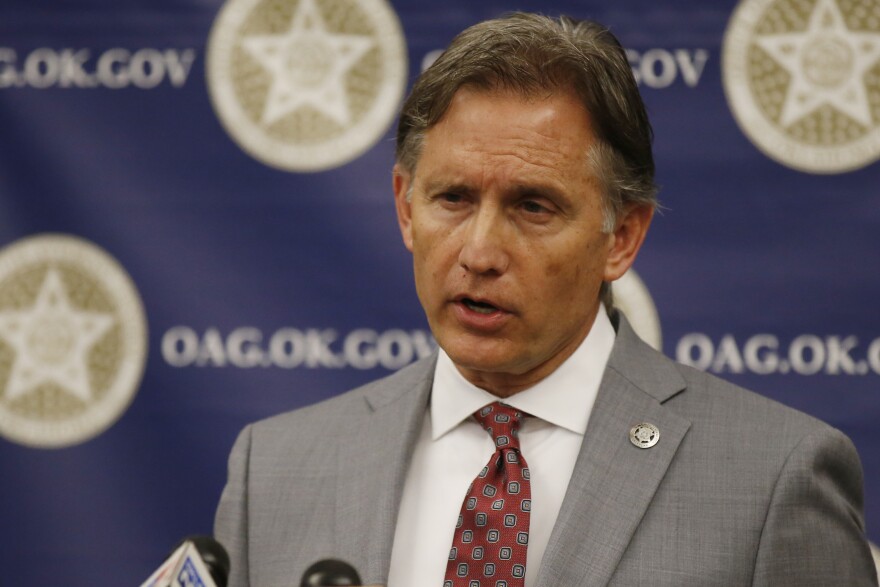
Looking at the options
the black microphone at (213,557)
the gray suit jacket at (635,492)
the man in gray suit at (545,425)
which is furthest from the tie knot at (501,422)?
the black microphone at (213,557)

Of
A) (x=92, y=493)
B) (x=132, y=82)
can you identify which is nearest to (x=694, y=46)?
(x=132, y=82)

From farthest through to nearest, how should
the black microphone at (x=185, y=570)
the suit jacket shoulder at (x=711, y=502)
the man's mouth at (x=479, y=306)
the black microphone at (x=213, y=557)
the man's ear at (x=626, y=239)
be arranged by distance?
the man's ear at (x=626, y=239)
the man's mouth at (x=479, y=306)
the suit jacket shoulder at (x=711, y=502)
the black microphone at (x=213, y=557)
the black microphone at (x=185, y=570)

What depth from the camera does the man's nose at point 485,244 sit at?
1703 millimetres

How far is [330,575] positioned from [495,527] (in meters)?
0.59

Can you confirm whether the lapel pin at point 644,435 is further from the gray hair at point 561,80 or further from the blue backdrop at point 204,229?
the blue backdrop at point 204,229

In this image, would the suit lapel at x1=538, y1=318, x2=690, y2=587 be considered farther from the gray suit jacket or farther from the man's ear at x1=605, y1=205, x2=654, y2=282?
the man's ear at x1=605, y1=205, x2=654, y2=282

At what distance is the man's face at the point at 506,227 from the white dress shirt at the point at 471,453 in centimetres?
8

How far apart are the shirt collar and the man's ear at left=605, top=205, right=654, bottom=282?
97 millimetres

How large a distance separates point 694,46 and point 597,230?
93cm

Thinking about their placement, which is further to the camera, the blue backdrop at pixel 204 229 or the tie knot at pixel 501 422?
the blue backdrop at pixel 204 229

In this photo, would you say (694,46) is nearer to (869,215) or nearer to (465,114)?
(869,215)

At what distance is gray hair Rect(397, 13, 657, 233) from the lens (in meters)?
1.77

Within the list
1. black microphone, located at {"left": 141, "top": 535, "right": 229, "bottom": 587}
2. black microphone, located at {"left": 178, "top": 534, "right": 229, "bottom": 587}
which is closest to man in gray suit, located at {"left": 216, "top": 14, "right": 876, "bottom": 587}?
black microphone, located at {"left": 178, "top": 534, "right": 229, "bottom": 587}

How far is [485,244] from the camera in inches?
67.2
